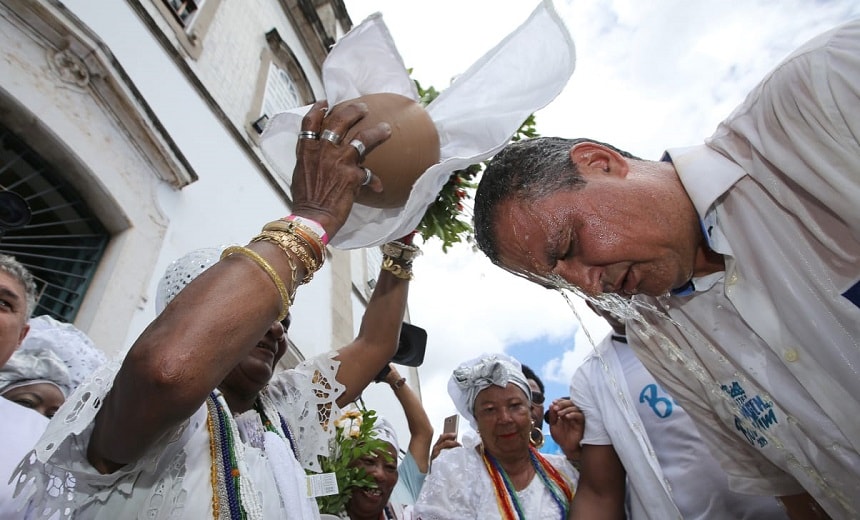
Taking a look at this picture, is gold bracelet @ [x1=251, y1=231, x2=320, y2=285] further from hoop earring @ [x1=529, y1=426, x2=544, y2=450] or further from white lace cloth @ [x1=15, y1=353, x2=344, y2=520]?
hoop earring @ [x1=529, y1=426, x2=544, y2=450]

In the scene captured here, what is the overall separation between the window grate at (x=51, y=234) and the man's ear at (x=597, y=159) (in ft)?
12.9

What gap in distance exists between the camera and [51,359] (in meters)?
2.73

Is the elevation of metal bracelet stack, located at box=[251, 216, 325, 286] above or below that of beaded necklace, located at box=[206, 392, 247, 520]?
above

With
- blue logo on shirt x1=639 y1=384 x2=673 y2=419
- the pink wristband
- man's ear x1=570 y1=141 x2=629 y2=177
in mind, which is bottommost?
blue logo on shirt x1=639 y1=384 x2=673 y2=419

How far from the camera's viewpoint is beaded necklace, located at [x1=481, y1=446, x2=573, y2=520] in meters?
3.13

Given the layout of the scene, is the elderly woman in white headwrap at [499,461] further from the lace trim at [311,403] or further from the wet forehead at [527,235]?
the wet forehead at [527,235]

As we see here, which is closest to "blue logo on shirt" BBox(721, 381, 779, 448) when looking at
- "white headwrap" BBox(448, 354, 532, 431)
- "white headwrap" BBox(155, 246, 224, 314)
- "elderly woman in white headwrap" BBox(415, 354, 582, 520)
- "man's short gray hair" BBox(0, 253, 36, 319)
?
"elderly woman in white headwrap" BBox(415, 354, 582, 520)

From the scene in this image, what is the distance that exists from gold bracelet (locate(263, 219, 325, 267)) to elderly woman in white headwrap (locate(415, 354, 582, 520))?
84.2 inches

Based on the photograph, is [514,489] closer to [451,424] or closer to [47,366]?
[451,424]

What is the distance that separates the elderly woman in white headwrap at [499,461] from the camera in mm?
3123

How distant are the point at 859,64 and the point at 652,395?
194 centimetres

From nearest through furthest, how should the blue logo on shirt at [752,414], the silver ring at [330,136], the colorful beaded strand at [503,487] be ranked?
1. the silver ring at [330,136]
2. the blue logo on shirt at [752,414]
3. the colorful beaded strand at [503,487]

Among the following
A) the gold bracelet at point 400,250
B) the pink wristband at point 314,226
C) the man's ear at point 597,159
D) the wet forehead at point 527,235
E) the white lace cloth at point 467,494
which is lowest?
the white lace cloth at point 467,494

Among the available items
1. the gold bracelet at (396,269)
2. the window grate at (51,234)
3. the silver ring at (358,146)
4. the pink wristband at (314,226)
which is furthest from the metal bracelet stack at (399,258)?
the window grate at (51,234)
